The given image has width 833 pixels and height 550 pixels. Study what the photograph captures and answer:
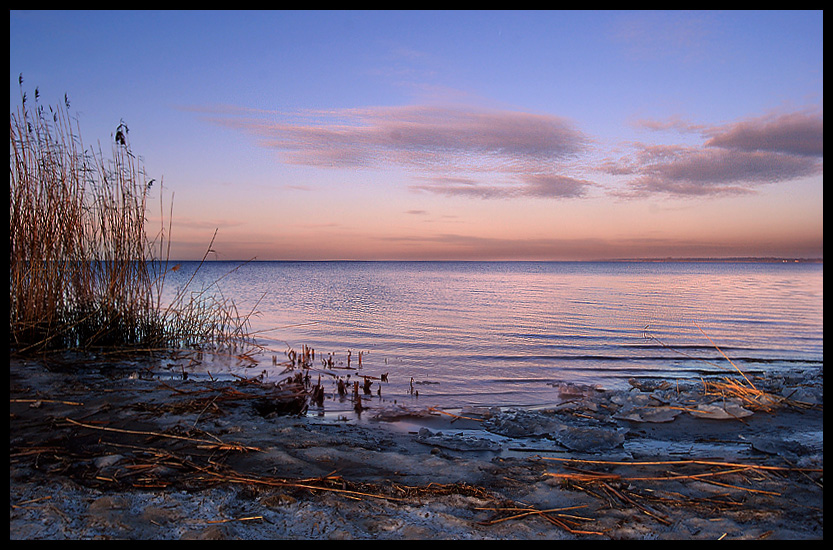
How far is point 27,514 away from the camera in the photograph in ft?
7.95

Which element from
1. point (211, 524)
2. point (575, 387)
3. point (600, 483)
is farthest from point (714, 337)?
point (211, 524)

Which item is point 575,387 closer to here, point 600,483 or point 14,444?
point 600,483

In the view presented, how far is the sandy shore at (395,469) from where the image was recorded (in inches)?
98.9

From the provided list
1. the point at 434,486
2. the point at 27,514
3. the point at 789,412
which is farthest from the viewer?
the point at 789,412

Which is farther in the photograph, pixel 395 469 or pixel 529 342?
pixel 529 342

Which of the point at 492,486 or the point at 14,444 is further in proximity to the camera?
the point at 14,444

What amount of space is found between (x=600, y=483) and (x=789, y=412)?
11.7 ft

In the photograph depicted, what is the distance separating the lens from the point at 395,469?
3438mm

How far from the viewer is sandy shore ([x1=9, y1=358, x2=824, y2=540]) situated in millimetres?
2512

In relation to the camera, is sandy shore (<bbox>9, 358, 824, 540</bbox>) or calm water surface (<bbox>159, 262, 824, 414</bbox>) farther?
calm water surface (<bbox>159, 262, 824, 414</bbox>)

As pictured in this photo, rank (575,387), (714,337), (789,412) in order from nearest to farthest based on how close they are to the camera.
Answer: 1. (789,412)
2. (575,387)
3. (714,337)

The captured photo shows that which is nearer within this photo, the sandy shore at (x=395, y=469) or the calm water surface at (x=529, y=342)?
the sandy shore at (x=395, y=469)
